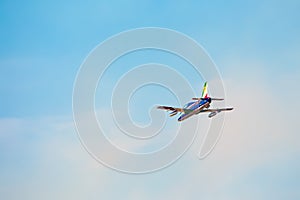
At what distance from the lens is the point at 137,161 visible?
59938mm

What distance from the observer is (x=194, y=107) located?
2377 inches

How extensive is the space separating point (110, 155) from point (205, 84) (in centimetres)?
1971

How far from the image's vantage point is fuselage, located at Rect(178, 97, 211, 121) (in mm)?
59969

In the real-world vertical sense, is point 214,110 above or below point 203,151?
above

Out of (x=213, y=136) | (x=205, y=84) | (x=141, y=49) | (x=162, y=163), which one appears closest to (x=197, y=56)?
(x=205, y=84)

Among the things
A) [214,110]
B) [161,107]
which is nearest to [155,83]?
[161,107]

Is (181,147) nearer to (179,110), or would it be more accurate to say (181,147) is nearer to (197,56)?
(179,110)

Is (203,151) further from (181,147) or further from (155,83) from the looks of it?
(155,83)

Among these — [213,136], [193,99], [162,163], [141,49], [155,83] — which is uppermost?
[141,49]

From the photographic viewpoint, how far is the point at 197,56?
6134cm

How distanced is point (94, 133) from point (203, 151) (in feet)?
61.8

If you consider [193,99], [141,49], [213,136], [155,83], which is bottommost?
[213,136]

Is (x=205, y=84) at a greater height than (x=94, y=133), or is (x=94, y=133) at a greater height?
(x=205, y=84)

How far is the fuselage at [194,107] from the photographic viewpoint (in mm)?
59969
